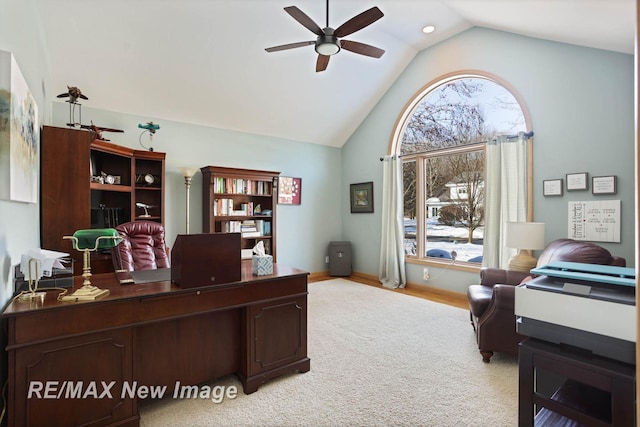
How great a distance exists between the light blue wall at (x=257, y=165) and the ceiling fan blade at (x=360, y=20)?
9.36 ft

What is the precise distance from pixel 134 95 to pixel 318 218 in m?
3.51

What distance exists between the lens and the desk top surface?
1454 mm

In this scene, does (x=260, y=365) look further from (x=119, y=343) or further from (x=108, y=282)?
(x=108, y=282)

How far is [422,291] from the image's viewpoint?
4785mm

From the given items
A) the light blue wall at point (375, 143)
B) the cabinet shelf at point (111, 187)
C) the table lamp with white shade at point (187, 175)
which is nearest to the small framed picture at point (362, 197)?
the light blue wall at point (375, 143)

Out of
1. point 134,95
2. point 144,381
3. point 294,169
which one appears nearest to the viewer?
point 144,381

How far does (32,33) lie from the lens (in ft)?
7.58

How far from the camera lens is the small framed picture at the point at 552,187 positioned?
3.41 metres

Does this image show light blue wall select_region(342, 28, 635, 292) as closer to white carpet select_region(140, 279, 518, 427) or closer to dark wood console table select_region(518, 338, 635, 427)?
white carpet select_region(140, 279, 518, 427)

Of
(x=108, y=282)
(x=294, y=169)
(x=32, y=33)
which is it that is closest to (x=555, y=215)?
(x=294, y=169)

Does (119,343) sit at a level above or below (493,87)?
below

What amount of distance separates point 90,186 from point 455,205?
181 inches

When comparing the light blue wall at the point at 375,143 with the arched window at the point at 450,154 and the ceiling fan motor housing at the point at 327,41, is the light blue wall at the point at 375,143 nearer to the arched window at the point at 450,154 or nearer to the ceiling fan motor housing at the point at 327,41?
the arched window at the point at 450,154

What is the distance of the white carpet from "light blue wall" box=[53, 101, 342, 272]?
250cm
